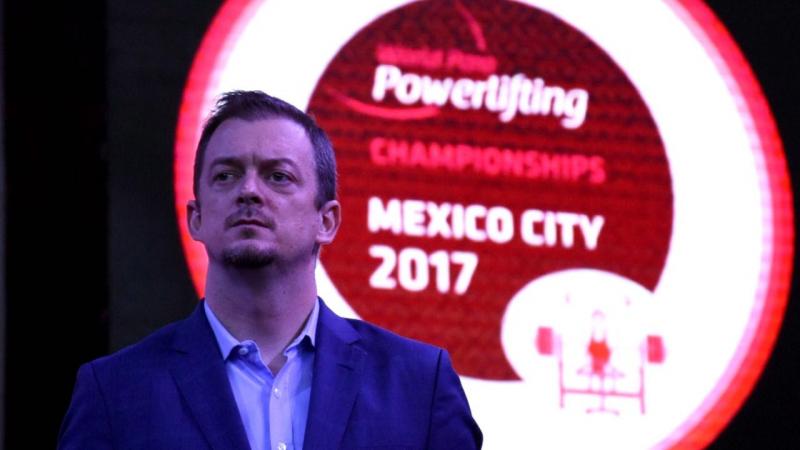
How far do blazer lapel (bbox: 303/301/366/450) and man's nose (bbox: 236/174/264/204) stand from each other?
0.22 metres

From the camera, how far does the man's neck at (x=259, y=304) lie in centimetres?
230

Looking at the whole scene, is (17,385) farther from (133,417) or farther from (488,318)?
(133,417)

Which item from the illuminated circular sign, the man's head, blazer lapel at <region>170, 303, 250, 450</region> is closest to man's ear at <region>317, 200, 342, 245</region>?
the man's head

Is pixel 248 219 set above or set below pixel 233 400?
above

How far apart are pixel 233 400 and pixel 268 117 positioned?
443 millimetres

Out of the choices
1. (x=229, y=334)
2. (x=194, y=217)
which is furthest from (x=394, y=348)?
(x=194, y=217)

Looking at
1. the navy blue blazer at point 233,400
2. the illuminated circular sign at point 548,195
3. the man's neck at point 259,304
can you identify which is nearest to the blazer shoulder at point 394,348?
the navy blue blazer at point 233,400

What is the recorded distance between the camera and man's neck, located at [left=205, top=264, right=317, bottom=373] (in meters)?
2.30

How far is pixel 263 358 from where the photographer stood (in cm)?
230

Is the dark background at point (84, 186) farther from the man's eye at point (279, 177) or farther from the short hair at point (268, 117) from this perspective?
the man's eye at point (279, 177)

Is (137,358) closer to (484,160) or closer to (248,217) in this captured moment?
(248,217)

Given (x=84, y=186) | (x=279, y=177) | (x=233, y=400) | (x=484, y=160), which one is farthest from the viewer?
(x=484, y=160)

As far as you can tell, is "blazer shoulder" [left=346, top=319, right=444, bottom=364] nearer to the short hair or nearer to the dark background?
the short hair

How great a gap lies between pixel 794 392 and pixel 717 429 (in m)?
0.23
